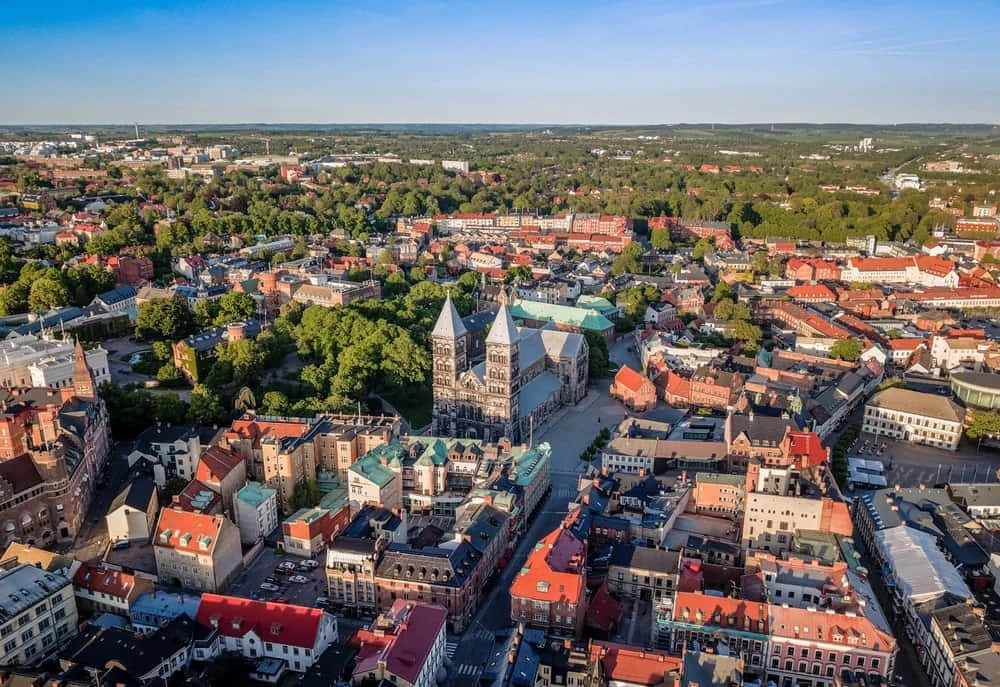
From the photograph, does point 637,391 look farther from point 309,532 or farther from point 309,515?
point 309,532

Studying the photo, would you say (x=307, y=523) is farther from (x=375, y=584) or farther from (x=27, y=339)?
(x=27, y=339)

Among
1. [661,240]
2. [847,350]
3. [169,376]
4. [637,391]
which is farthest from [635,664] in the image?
[661,240]

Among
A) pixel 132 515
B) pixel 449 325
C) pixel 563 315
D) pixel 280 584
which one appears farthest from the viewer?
pixel 563 315

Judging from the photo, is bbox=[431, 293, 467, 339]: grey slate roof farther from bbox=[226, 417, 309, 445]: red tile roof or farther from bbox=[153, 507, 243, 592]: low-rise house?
bbox=[153, 507, 243, 592]: low-rise house

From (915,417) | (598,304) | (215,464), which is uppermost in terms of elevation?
(598,304)

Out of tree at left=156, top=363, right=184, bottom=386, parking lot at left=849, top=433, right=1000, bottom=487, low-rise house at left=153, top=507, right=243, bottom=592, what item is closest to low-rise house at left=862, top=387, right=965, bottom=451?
parking lot at left=849, top=433, right=1000, bottom=487

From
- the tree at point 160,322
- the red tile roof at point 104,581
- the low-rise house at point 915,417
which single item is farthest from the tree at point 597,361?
the red tile roof at point 104,581

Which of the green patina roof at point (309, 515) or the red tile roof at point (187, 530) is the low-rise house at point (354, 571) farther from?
the red tile roof at point (187, 530)

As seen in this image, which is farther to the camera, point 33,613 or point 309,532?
point 309,532
